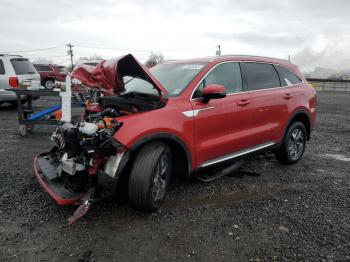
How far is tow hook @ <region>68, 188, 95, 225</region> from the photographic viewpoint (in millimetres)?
2887

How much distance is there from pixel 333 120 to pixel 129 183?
31.9ft

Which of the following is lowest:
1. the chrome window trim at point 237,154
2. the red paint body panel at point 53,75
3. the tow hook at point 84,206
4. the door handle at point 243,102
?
the tow hook at point 84,206

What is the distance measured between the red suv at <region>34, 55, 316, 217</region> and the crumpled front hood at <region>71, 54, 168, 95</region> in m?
0.01

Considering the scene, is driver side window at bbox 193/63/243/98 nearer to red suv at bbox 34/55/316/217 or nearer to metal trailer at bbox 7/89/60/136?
red suv at bbox 34/55/316/217

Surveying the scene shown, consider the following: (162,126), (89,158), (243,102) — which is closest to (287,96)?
(243,102)

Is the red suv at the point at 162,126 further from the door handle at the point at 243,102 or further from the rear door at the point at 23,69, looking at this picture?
the rear door at the point at 23,69

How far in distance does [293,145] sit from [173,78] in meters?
2.59

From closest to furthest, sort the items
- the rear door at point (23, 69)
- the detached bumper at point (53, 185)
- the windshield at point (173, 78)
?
1. the detached bumper at point (53, 185)
2. the windshield at point (173, 78)
3. the rear door at point (23, 69)

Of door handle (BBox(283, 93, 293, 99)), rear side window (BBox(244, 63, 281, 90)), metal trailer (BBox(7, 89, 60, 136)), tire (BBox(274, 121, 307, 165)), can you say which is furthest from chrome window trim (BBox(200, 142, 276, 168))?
metal trailer (BBox(7, 89, 60, 136))

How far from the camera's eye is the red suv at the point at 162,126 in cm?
310

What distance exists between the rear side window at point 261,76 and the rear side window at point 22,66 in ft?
29.0

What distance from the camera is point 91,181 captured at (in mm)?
3191

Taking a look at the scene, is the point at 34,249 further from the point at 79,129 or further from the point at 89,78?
the point at 89,78

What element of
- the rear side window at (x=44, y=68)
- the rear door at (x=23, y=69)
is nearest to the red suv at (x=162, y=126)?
the rear door at (x=23, y=69)
